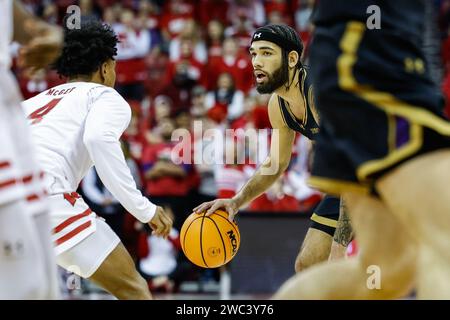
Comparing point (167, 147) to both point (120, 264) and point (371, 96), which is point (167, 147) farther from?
point (371, 96)

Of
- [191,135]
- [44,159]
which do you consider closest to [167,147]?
[191,135]

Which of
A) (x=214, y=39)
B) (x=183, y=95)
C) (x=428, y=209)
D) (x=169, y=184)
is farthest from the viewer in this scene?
(x=214, y=39)

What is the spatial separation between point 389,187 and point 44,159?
250cm

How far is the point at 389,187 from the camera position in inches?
134

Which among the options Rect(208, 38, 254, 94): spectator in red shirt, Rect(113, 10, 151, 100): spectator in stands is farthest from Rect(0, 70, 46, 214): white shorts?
Rect(113, 10, 151, 100): spectator in stands

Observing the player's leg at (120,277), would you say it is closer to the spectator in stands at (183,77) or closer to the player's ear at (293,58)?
the player's ear at (293,58)

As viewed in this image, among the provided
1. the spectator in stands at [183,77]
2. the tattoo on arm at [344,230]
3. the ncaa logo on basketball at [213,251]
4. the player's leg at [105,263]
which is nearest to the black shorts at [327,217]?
the tattoo on arm at [344,230]

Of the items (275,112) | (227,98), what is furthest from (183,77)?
(275,112)

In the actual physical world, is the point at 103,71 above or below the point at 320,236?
above

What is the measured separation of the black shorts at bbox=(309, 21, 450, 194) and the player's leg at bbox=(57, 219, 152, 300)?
194 cm

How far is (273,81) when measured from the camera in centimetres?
612

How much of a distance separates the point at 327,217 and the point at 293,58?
1.12 m

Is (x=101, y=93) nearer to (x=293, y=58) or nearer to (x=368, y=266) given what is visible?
(x=293, y=58)

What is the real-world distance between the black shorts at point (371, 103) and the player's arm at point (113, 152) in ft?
6.30
